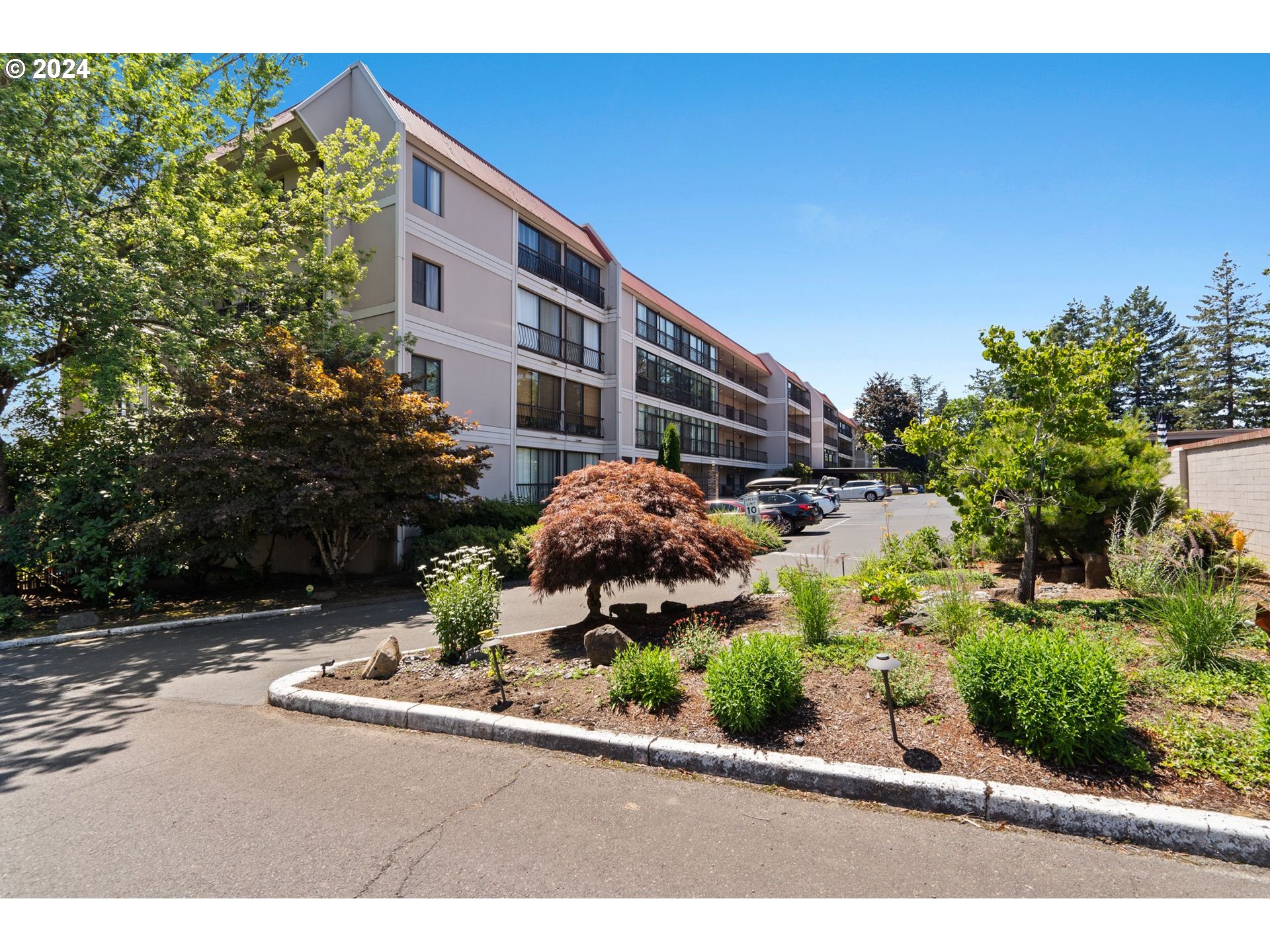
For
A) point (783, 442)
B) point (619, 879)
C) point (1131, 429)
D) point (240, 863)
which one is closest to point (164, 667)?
point (240, 863)

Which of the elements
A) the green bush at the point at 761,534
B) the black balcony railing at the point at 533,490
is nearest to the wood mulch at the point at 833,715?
the green bush at the point at 761,534

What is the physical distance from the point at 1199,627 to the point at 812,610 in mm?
2976

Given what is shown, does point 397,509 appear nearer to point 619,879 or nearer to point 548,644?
point 548,644

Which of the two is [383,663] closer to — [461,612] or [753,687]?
[461,612]

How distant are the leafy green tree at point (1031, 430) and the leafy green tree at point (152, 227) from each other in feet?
42.5

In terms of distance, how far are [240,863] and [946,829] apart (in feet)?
12.4

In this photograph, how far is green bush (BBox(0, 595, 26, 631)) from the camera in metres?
9.47

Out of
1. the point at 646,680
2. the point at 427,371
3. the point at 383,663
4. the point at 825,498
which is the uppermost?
the point at 427,371

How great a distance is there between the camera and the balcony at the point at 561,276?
69.8ft

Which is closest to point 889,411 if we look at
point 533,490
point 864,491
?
point 864,491

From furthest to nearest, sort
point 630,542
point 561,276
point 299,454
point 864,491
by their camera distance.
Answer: point 864,491, point 561,276, point 299,454, point 630,542

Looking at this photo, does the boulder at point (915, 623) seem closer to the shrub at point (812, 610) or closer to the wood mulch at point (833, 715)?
the wood mulch at point (833, 715)

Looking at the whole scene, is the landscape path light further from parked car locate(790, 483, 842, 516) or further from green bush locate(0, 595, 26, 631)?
parked car locate(790, 483, 842, 516)

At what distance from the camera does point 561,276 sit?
23141mm
